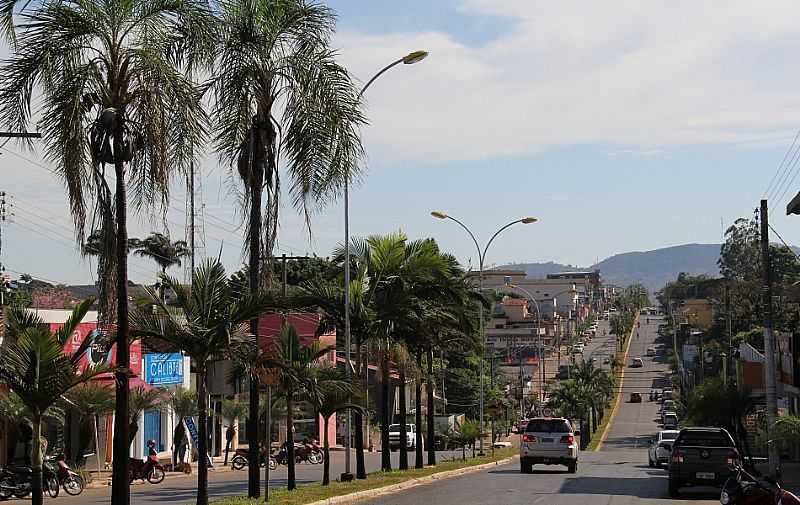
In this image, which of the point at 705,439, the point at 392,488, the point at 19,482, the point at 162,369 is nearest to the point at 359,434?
the point at 392,488

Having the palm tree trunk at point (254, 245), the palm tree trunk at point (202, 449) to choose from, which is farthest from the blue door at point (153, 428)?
the palm tree trunk at point (202, 449)

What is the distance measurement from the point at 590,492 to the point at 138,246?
79.4 m

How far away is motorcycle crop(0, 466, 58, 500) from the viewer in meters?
29.9

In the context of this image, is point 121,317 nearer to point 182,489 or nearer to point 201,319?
point 201,319

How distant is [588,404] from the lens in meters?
98.2

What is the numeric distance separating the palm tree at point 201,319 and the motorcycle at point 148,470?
17365 millimetres

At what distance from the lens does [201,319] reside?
2062 centimetres

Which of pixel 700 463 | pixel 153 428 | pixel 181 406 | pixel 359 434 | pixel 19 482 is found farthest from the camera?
pixel 153 428

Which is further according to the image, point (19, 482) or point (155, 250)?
point (155, 250)

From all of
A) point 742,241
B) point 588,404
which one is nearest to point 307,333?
point 588,404

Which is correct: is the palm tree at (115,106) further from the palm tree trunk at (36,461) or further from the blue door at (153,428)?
the blue door at (153,428)

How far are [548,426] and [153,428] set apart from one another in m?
20.1

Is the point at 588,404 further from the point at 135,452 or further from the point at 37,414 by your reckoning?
the point at 37,414

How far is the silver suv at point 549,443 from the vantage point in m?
36.3
